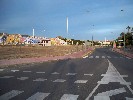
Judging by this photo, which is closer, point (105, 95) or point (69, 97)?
point (69, 97)

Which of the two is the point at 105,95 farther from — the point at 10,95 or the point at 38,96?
the point at 10,95

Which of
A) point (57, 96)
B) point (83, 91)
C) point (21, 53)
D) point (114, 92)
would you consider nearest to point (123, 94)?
point (114, 92)

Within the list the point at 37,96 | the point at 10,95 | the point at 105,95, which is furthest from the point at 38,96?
the point at 105,95

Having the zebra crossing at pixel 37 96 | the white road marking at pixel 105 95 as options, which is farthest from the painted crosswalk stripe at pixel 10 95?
the white road marking at pixel 105 95

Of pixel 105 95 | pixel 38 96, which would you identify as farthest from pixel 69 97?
pixel 105 95

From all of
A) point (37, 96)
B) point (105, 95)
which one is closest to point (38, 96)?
point (37, 96)

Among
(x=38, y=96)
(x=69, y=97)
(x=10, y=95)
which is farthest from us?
(x=10, y=95)

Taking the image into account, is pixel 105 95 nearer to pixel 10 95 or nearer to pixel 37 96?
pixel 37 96

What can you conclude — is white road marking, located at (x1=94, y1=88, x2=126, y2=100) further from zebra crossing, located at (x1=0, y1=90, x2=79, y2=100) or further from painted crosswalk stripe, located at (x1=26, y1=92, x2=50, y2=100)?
painted crosswalk stripe, located at (x1=26, y1=92, x2=50, y2=100)

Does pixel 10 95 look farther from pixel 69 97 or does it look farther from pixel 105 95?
pixel 105 95

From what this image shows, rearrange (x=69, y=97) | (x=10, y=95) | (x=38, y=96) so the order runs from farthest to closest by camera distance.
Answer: (x=10, y=95) < (x=38, y=96) < (x=69, y=97)

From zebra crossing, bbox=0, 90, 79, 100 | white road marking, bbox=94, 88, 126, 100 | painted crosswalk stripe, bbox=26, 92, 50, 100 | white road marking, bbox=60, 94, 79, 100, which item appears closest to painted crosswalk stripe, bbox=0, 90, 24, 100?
zebra crossing, bbox=0, 90, 79, 100

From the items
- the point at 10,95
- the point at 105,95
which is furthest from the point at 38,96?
the point at 105,95

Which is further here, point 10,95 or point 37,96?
point 10,95
